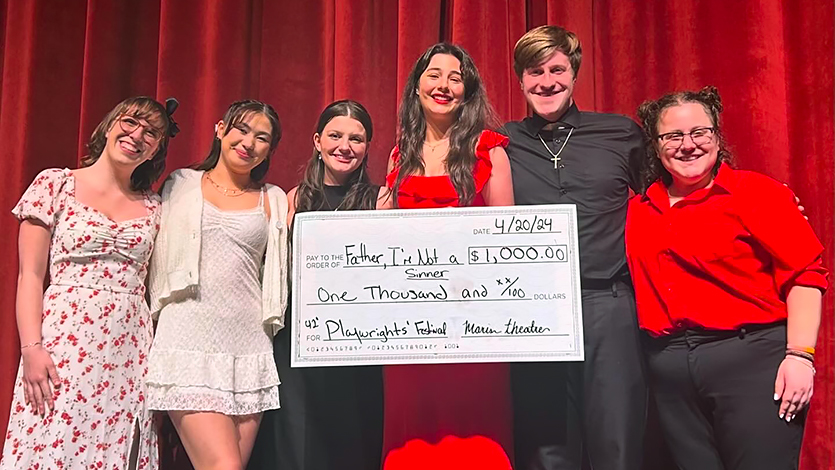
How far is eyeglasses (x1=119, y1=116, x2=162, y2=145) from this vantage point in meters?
1.95

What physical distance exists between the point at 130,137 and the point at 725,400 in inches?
64.0

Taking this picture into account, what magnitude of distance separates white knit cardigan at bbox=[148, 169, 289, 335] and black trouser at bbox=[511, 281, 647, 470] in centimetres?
65

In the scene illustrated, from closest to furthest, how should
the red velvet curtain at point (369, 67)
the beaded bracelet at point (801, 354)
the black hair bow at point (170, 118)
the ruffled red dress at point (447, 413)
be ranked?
the beaded bracelet at point (801, 354) → the ruffled red dress at point (447, 413) → the black hair bow at point (170, 118) → the red velvet curtain at point (369, 67)

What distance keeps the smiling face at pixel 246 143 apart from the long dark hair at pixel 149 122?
0.57 feet

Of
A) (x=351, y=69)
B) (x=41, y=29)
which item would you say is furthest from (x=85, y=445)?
(x=41, y=29)

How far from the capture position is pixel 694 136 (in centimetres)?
175

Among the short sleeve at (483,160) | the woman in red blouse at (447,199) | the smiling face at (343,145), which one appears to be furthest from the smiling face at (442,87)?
the smiling face at (343,145)

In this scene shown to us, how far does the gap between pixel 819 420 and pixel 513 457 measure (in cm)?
100

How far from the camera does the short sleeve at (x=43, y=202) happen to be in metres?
1.86

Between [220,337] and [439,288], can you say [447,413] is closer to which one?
[439,288]

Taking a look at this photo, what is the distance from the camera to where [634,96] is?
237 centimetres

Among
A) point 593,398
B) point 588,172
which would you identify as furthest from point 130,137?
point 593,398

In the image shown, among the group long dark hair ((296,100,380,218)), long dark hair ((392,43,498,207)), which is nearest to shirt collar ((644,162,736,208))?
long dark hair ((392,43,498,207))

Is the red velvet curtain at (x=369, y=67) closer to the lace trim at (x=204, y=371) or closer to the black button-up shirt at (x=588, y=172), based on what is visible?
the black button-up shirt at (x=588, y=172)
